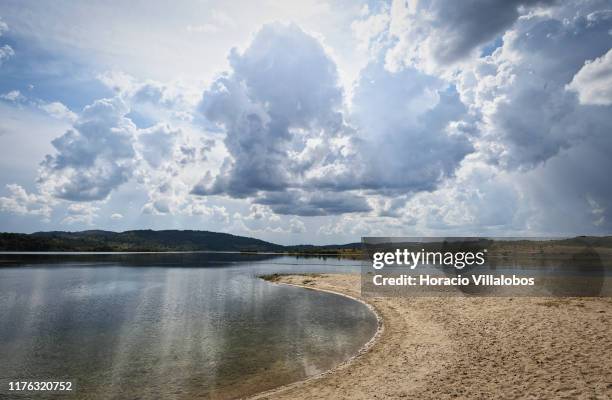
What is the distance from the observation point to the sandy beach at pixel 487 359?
19.3m

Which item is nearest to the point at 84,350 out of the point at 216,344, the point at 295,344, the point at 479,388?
the point at 216,344

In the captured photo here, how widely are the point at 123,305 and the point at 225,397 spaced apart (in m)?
41.3

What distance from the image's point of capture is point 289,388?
2280 centimetres

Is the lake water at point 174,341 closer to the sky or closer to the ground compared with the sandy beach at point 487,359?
closer to the ground

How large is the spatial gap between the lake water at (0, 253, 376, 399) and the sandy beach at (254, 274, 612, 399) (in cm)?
341

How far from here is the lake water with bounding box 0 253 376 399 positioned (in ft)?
80.9

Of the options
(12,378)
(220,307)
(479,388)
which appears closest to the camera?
(479,388)

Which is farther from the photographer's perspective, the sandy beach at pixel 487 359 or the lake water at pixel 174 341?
the lake water at pixel 174 341

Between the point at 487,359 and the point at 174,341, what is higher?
the point at 487,359

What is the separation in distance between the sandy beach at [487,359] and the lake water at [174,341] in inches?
134

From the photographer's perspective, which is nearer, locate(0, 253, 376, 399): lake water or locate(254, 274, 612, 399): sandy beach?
locate(254, 274, 612, 399): sandy beach

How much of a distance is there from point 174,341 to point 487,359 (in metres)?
27.1

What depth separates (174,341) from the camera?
114ft

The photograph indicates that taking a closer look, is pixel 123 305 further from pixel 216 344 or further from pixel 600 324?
pixel 600 324
